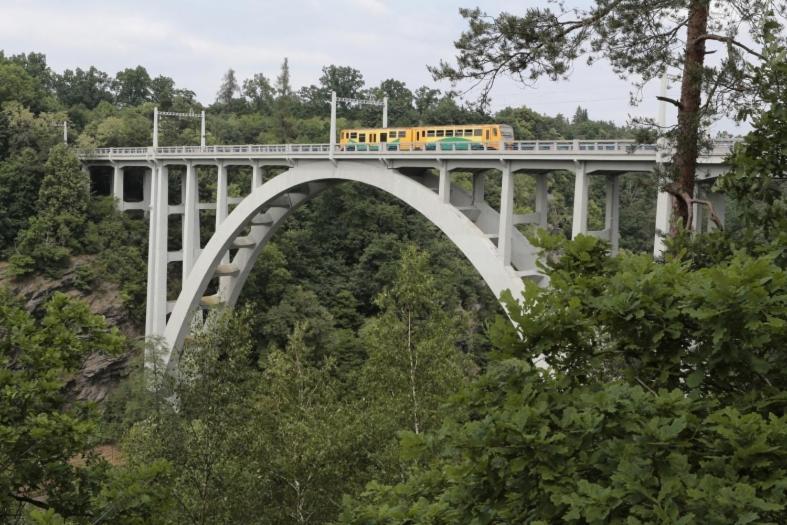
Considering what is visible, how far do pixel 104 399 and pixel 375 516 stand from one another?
27.6m

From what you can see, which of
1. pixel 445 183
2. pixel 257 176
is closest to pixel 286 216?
pixel 257 176

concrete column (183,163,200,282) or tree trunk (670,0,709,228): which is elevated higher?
tree trunk (670,0,709,228)

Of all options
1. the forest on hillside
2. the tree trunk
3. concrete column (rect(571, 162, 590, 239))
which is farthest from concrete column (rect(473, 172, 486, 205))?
the tree trunk

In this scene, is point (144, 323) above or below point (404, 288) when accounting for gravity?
below

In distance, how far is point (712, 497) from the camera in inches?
164

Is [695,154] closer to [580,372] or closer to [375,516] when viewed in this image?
[580,372]

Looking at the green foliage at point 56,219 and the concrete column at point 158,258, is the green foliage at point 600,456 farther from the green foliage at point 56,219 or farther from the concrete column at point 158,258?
the green foliage at point 56,219

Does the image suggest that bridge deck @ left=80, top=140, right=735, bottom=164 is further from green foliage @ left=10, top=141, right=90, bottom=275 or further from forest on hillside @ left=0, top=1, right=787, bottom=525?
forest on hillside @ left=0, top=1, right=787, bottom=525

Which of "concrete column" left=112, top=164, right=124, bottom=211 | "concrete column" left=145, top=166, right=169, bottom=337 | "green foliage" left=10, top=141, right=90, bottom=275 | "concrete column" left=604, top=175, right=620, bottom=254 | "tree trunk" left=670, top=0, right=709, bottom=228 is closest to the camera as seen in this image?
"tree trunk" left=670, top=0, right=709, bottom=228

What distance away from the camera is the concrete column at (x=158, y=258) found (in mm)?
30547

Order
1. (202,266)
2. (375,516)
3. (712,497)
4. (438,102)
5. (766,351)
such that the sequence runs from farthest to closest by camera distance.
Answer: (438,102) → (202,266) → (375,516) → (766,351) → (712,497)

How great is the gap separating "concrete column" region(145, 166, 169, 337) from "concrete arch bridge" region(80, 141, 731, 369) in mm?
38

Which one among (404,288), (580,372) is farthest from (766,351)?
(404,288)

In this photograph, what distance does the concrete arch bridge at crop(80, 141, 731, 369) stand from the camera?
1539 cm
